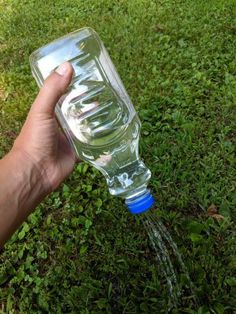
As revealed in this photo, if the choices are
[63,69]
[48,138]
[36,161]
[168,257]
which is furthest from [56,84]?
[168,257]

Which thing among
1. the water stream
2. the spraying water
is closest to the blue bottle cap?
the spraying water

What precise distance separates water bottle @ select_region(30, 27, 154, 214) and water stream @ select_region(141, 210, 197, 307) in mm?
376

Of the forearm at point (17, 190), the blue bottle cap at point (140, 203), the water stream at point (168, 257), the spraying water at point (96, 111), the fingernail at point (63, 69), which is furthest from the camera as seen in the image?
the water stream at point (168, 257)

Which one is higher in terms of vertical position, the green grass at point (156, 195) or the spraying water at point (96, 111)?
the spraying water at point (96, 111)

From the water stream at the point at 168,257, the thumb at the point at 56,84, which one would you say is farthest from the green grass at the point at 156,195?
the thumb at the point at 56,84

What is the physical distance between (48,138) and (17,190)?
0.25 metres

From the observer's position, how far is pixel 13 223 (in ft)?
6.22

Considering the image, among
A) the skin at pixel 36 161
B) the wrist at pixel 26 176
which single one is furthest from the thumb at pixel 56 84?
the wrist at pixel 26 176

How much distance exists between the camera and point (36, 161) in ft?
6.64

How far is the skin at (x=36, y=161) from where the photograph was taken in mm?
1817

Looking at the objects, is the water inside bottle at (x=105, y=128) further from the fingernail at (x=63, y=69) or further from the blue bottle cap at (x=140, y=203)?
the blue bottle cap at (x=140, y=203)

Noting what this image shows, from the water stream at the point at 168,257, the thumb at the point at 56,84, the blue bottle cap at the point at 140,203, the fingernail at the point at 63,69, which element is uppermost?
the fingernail at the point at 63,69

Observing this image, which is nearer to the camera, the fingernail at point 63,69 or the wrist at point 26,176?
the fingernail at point 63,69

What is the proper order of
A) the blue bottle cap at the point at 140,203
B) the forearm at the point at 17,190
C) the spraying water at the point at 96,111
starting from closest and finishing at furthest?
the blue bottle cap at the point at 140,203 < the forearm at the point at 17,190 < the spraying water at the point at 96,111
